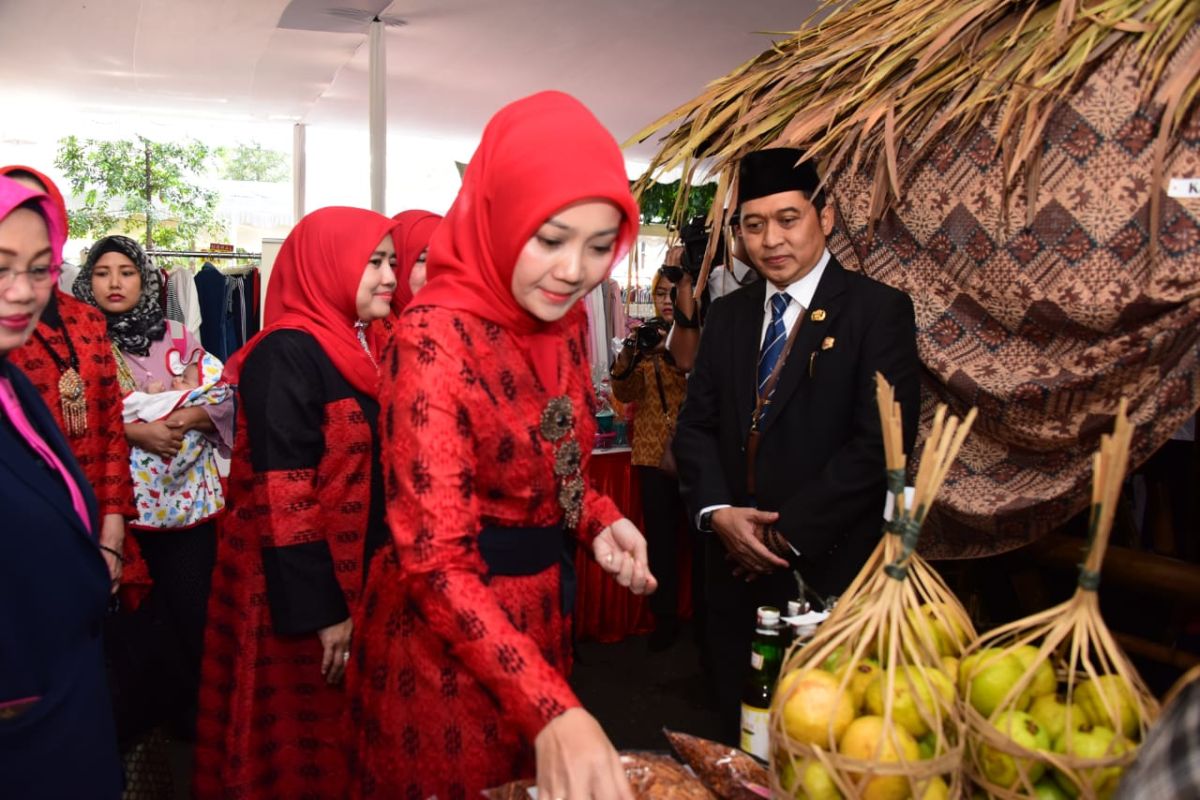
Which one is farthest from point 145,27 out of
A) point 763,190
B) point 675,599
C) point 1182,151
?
point 1182,151

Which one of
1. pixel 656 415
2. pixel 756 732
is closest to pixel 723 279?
pixel 656 415

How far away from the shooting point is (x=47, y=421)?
4.86 ft

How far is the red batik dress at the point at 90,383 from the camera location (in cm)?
252

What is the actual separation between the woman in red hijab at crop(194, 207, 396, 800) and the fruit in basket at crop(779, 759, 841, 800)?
137 centimetres

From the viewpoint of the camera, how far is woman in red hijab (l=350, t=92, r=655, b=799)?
117cm

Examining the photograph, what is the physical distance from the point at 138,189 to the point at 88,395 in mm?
10884

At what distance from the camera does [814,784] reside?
91 cm

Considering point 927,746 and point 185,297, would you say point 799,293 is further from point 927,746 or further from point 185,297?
point 185,297

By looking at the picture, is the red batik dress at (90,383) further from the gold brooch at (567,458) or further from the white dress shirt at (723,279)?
the white dress shirt at (723,279)

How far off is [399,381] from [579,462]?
1.13 feet

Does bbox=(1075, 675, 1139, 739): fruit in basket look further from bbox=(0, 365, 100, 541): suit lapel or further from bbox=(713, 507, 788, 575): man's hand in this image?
bbox=(0, 365, 100, 541): suit lapel

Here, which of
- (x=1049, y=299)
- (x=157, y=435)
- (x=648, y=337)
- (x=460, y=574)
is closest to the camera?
(x=460, y=574)

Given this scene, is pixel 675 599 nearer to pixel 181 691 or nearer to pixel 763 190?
pixel 181 691

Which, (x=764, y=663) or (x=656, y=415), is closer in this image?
(x=764, y=663)
